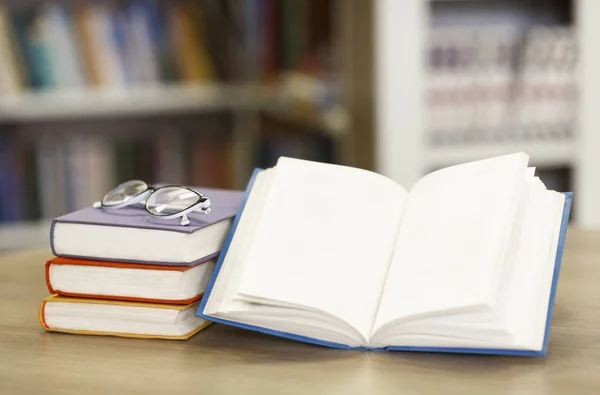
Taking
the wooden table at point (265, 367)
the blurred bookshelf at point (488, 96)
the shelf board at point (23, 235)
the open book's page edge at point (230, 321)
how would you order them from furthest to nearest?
the shelf board at point (23, 235)
the blurred bookshelf at point (488, 96)
the open book's page edge at point (230, 321)
the wooden table at point (265, 367)

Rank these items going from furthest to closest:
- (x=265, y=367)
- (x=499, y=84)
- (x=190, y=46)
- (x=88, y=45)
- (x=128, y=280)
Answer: (x=190, y=46) < (x=88, y=45) < (x=499, y=84) < (x=128, y=280) < (x=265, y=367)

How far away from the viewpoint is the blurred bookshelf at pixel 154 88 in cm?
316

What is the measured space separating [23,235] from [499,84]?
5.92ft

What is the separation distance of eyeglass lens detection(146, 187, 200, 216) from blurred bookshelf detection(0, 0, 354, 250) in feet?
6.61

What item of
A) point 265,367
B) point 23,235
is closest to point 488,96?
point 23,235

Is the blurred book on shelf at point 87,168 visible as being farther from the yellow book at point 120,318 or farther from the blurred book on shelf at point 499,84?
the yellow book at point 120,318

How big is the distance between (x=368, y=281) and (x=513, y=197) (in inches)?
6.4

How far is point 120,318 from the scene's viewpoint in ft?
2.97

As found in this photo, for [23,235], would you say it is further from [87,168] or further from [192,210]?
[192,210]

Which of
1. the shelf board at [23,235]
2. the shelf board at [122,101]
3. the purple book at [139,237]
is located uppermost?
the purple book at [139,237]

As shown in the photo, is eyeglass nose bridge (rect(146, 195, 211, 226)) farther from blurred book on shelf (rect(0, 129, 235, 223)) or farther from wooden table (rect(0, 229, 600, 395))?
blurred book on shelf (rect(0, 129, 235, 223))

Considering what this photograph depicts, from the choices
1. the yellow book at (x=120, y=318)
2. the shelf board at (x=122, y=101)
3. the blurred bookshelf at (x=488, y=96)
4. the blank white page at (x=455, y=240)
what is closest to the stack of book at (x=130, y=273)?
the yellow book at (x=120, y=318)

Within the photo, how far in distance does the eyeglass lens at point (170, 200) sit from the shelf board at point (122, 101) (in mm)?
2390

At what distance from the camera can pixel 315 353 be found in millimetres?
835
